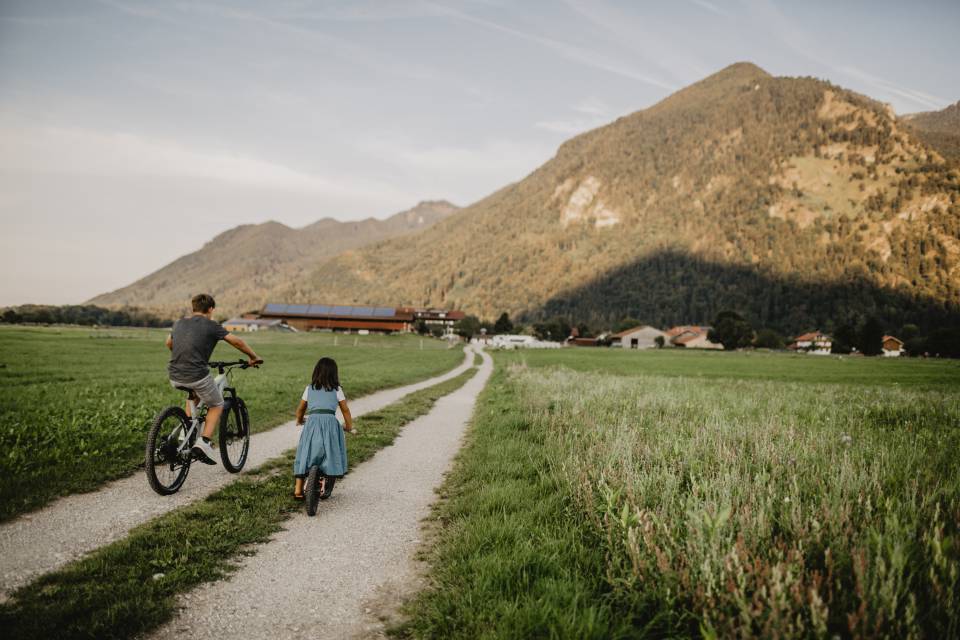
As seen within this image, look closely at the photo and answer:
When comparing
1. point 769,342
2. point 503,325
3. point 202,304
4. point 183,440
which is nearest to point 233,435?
point 183,440

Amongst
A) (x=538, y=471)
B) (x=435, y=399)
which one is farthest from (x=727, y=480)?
(x=435, y=399)

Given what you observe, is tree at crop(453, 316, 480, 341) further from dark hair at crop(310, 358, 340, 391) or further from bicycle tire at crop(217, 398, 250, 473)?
dark hair at crop(310, 358, 340, 391)

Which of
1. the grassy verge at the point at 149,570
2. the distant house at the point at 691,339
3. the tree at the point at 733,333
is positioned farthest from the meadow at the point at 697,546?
the distant house at the point at 691,339

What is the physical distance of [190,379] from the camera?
7.44 m

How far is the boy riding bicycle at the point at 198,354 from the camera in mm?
7359

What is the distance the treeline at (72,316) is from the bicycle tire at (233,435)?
301 ft

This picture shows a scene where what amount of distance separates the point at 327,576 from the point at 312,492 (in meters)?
1.92

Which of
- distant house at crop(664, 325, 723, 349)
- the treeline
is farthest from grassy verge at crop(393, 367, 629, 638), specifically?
distant house at crop(664, 325, 723, 349)

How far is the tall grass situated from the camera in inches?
132

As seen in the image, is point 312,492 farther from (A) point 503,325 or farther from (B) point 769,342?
(A) point 503,325

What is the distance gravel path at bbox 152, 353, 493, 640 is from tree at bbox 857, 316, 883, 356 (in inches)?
5383

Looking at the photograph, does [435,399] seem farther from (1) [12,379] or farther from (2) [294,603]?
(1) [12,379]

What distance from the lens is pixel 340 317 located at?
584 ft

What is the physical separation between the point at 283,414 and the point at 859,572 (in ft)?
46.8
